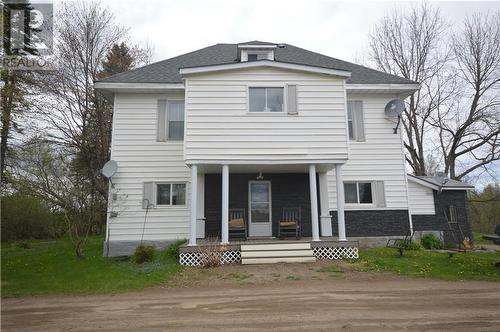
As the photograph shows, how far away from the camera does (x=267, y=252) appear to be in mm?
9734

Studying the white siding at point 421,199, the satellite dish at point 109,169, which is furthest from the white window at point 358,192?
the satellite dish at point 109,169

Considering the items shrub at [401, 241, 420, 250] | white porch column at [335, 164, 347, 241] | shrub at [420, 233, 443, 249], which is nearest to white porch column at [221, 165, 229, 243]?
white porch column at [335, 164, 347, 241]

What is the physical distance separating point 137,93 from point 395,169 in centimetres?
1089

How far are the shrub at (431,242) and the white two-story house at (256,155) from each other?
88 centimetres

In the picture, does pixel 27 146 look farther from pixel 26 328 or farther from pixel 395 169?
pixel 395 169

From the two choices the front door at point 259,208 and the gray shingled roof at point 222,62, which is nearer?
the front door at point 259,208

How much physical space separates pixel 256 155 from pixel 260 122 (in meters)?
1.16

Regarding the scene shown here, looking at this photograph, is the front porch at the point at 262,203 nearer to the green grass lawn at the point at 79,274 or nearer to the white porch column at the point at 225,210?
the white porch column at the point at 225,210

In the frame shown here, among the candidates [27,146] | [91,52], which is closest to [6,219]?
[27,146]

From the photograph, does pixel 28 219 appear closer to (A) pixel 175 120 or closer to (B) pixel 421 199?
(A) pixel 175 120

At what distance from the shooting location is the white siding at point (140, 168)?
38.6 ft

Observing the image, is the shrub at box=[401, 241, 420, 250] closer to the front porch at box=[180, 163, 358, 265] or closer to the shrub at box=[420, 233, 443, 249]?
the shrub at box=[420, 233, 443, 249]

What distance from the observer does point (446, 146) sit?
2220cm

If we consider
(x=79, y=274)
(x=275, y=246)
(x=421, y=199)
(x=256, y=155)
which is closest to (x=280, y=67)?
(x=256, y=155)
